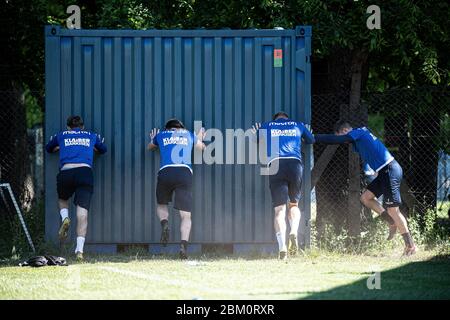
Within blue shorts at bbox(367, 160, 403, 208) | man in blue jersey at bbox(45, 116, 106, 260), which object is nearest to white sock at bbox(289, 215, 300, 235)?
blue shorts at bbox(367, 160, 403, 208)

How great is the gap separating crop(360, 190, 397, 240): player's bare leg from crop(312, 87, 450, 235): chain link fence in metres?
0.67

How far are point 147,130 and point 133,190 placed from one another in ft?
2.91

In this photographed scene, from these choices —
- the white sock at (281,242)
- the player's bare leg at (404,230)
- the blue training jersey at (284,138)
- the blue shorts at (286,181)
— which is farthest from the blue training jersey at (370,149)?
the white sock at (281,242)

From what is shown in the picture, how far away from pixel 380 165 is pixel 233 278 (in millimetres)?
3657

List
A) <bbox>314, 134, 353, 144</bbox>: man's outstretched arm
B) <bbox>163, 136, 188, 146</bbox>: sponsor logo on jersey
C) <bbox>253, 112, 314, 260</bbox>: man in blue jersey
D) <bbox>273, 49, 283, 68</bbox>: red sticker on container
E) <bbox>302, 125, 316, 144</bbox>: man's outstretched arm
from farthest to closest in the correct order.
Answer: <bbox>273, 49, 283, 68</bbox>: red sticker on container < <bbox>314, 134, 353, 144</bbox>: man's outstretched arm < <bbox>302, 125, 316, 144</bbox>: man's outstretched arm < <bbox>163, 136, 188, 146</bbox>: sponsor logo on jersey < <bbox>253, 112, 314, 260</bbox>: man in blue jersey

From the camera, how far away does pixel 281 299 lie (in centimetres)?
845

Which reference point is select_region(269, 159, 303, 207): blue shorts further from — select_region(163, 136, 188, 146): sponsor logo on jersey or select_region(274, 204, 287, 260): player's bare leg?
select_region(163, 136, 188, 146): sponsor logo on jersey

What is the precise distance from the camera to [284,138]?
12.1 m

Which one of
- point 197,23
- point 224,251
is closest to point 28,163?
point 197,23

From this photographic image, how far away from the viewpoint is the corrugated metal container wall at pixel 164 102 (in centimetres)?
1277

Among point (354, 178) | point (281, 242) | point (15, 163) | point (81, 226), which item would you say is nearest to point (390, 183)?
point (354, 178)

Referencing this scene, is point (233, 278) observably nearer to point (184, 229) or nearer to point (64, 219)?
point (184, 229)

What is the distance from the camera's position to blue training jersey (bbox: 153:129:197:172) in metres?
12.2

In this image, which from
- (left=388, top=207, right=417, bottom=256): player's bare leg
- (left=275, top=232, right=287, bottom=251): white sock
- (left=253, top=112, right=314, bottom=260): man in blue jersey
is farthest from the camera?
(left=388, top=207, right=417, bottom=256): player's bare leg
